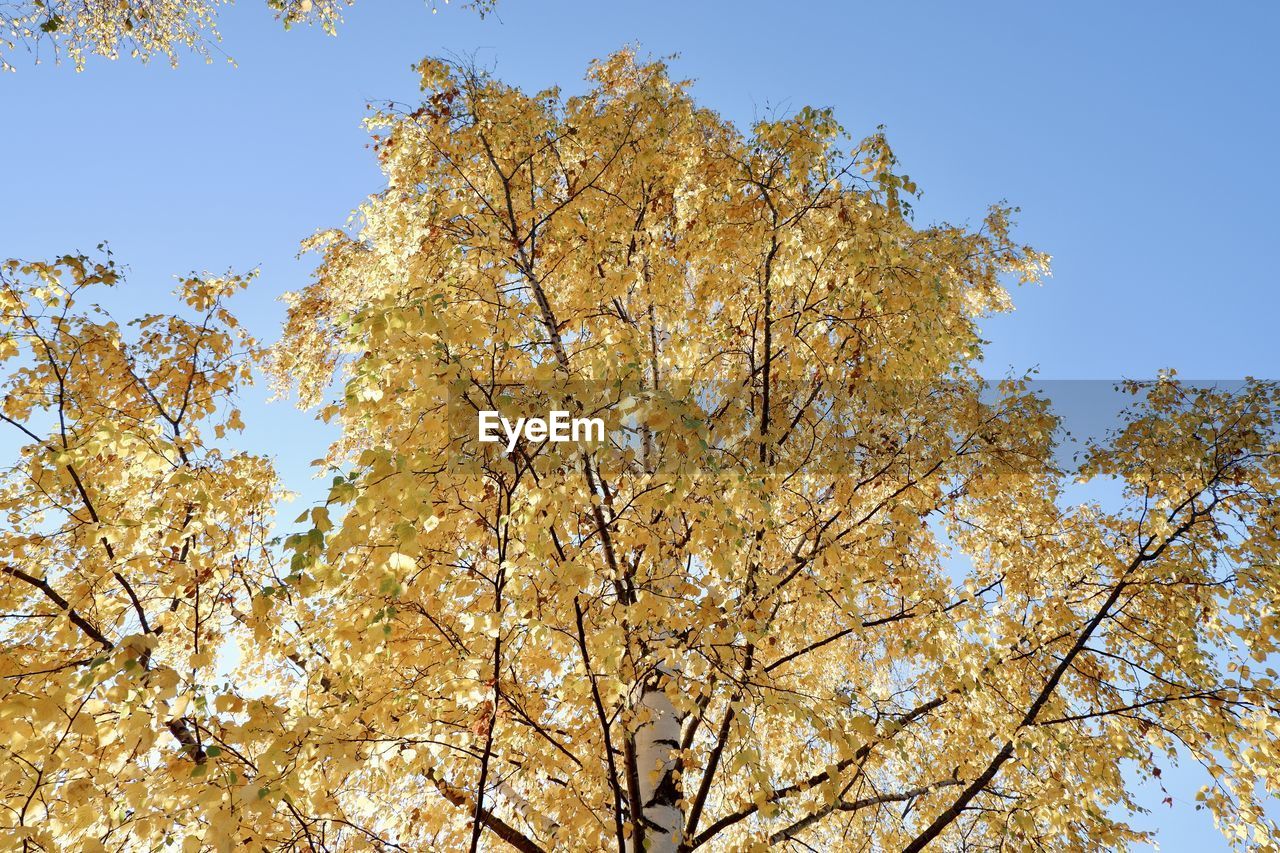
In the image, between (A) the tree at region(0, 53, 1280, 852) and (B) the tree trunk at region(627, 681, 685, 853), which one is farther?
(B) the tree trunk at region(627, 681, 685, 853)

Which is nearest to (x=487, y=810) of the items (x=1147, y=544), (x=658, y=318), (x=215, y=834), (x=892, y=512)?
(x=215, y=834)

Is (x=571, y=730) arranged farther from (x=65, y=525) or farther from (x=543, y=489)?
(x=65, y=525)

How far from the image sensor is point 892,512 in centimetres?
405

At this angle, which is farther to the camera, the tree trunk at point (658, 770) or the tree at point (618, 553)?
the tree trunk at point (658, 770)

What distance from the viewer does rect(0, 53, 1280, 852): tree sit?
229 cm

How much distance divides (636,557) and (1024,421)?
10.0ft

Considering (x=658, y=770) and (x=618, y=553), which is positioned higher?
(x=618, y=553)

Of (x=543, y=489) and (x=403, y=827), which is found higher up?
(x=543, y=489)

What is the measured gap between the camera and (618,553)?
378 centimetres

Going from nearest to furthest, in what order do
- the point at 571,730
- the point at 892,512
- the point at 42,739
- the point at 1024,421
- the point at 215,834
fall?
the point at 215,834
the point at 42,739
the point at 571,730
the point at 892,512
the point at 1024,421

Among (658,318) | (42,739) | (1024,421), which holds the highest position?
(658,318)

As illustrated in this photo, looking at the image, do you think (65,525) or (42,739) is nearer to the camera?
(42,739)

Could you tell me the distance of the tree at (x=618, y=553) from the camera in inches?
90.0

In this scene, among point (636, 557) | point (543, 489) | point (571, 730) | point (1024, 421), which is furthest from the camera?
point (1024, 421)
